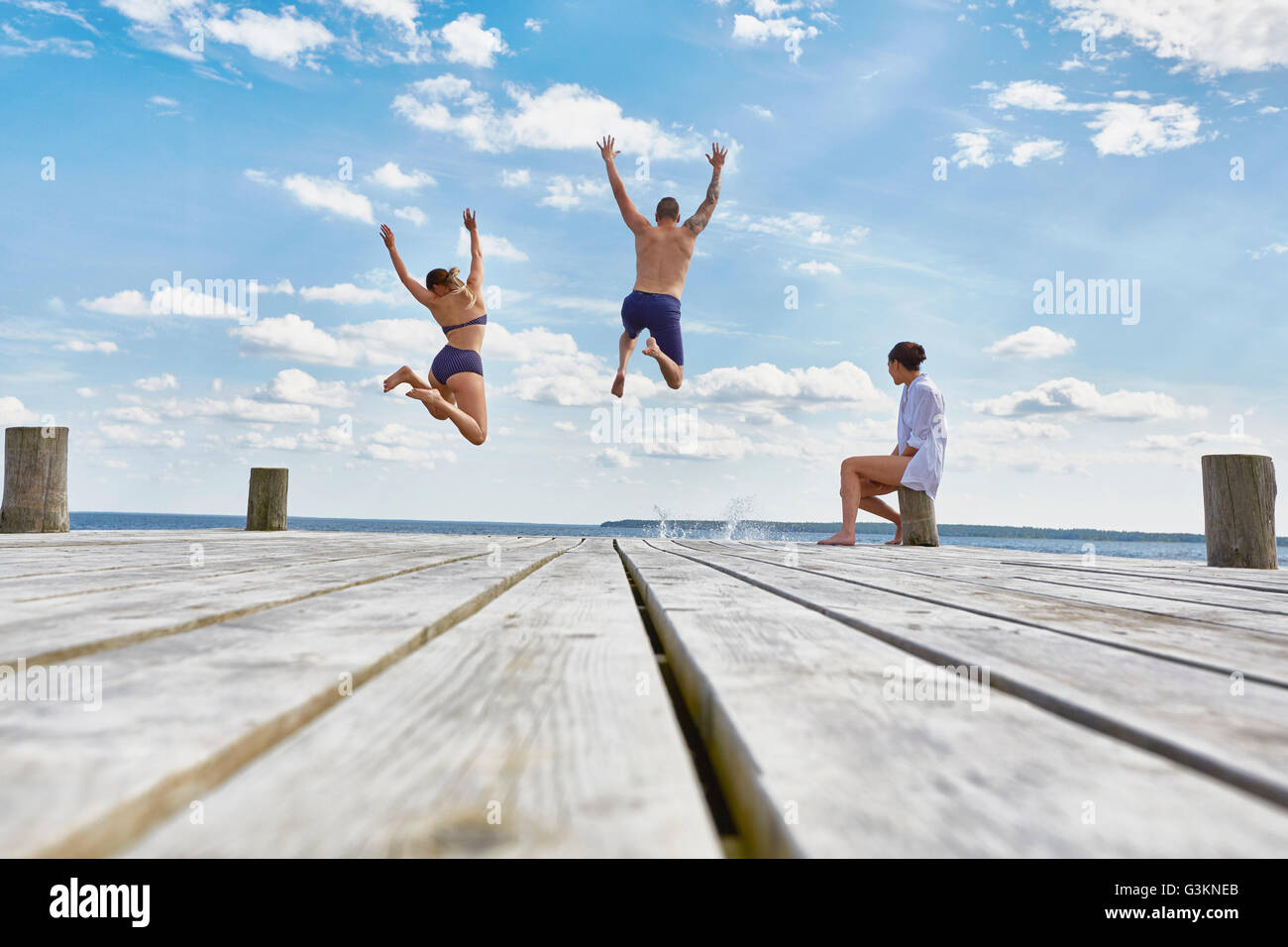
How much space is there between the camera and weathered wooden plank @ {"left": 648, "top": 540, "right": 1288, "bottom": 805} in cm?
60

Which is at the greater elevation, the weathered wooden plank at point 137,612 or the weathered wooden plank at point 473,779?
the weathered wooden plank at point 137,612

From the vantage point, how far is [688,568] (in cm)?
263

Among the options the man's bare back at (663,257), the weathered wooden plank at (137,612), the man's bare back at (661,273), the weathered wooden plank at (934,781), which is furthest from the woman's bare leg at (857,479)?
the weathered wooden plank at (934,781)

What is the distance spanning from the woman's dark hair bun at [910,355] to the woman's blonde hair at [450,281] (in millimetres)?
3959

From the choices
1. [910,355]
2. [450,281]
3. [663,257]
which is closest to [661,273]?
[663,257]

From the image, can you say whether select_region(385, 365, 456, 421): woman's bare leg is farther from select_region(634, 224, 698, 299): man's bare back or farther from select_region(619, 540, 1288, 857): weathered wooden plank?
select_region(619, 540, 1288, 857): weathered wooden plank

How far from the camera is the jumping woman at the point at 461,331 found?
7.13m

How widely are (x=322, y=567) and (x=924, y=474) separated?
4.73 metres

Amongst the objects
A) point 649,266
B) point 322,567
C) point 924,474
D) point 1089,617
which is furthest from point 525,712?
point 649,266

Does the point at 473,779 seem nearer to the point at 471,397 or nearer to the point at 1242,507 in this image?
the point at 1242,507

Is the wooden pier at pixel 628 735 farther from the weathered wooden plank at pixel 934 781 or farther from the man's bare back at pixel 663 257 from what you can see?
the man's bare back at pixel 663 257

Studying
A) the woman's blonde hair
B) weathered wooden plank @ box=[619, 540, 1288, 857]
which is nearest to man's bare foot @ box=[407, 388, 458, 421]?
the woman's blonde hair

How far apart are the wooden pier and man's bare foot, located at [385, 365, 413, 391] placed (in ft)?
17.8
